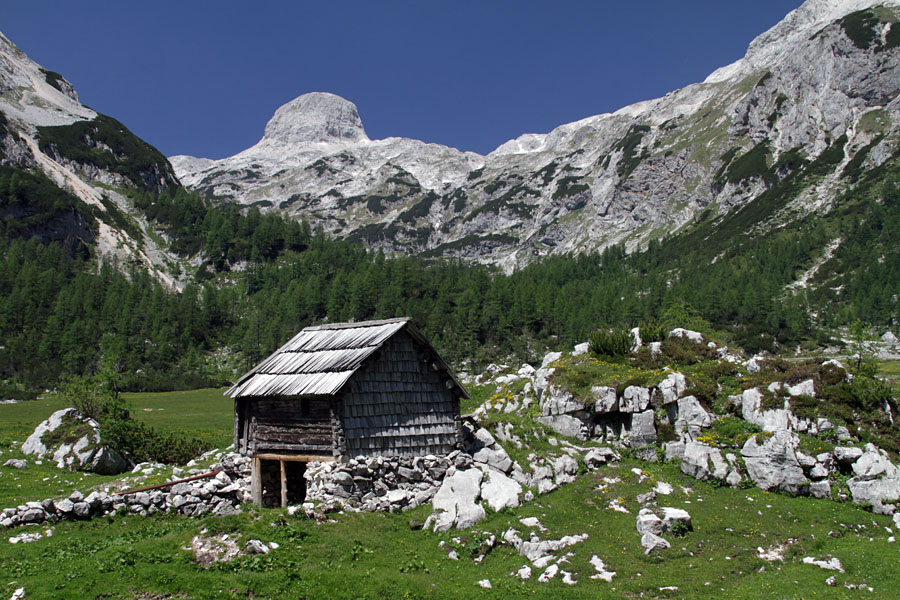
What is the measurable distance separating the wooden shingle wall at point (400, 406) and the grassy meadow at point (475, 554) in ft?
10.6

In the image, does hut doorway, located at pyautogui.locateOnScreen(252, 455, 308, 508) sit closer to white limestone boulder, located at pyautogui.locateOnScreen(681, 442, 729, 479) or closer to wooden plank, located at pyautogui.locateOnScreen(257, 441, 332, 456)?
wooden plank, located at pyautogui.locateOnScreen(257, 441, 332, 456)

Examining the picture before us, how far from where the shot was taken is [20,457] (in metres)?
30.7

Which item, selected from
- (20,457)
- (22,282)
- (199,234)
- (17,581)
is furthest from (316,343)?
(199,234)

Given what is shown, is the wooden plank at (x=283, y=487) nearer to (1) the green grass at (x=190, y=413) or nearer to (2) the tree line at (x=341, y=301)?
(1) the green grass at (x=190, y=413)

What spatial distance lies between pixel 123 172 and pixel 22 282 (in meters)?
95.2

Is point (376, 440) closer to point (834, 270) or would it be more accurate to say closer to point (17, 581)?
point (17, 581)

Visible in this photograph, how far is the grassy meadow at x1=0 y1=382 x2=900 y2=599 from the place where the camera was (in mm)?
14336

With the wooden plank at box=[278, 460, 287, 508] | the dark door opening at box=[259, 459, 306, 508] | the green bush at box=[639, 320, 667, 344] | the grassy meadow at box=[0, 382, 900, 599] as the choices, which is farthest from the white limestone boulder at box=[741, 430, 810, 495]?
the wooden plank at box=[278, 460, 287, 508]

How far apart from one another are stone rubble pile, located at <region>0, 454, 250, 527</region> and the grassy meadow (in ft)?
2.13

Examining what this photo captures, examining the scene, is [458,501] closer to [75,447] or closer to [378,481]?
[378,481]

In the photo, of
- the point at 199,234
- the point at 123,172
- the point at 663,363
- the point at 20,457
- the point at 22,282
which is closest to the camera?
the point at 20,457

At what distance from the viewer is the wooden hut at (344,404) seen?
23062 mm

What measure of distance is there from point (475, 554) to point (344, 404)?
8066 mm

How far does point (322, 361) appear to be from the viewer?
25062mm
